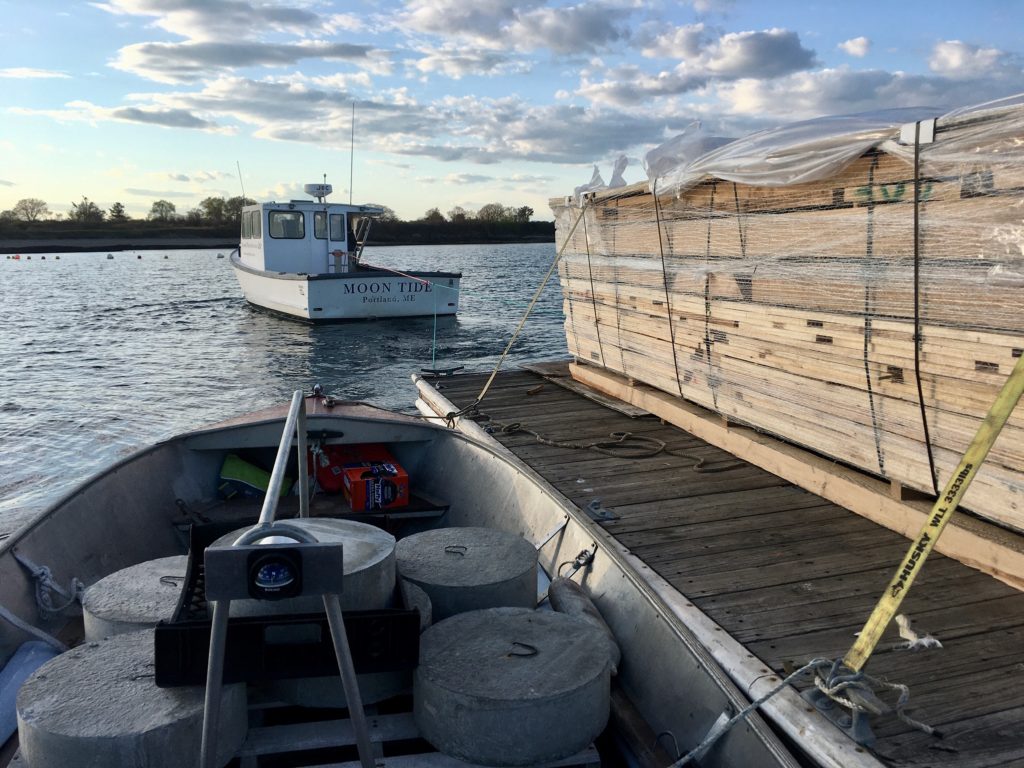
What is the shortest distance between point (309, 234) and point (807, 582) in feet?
72.0

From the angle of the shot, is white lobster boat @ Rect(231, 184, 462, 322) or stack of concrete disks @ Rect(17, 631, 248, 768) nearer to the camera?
stack of concrete disks @ Rect(17, 631, 248, 768)

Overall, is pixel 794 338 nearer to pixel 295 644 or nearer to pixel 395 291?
pixel 295 644

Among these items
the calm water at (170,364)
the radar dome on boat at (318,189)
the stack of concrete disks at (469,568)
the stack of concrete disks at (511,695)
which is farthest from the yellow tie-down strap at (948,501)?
the radar dome on boat at (318,189)

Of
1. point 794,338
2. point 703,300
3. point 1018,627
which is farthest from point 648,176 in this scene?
point 1018,627

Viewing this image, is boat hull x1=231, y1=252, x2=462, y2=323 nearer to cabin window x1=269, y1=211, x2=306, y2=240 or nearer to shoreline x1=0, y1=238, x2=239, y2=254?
cabin window x1=269, y1=211, x2=306, y2=240

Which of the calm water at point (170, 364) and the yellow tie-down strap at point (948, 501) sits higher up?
the yellow tie-down strap at point (948, 501)

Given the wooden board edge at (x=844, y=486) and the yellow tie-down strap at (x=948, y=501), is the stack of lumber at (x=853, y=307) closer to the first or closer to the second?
the wooden board edge at (x=844, y=486)

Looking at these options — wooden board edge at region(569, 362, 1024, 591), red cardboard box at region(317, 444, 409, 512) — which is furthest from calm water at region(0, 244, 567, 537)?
wooden board edge at region(569, 362, 1024, 591)

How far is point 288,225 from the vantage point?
23.9m

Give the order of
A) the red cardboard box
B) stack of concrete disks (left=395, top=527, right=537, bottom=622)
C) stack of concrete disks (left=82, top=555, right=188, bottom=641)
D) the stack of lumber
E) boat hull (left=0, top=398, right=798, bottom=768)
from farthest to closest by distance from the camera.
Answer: the red cardboard box, the stack of lumber, stack of concrete disks (left=395, top=527, right=537, bottom=622), stack of concrete disks (left=82, top=555, right=188, bottom=641), boat hull (left=0, top=398, right=798, bottom=768)

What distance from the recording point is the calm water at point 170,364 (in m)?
12.0

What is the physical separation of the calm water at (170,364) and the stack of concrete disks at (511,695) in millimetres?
6723

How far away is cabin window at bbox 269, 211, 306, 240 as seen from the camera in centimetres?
2378

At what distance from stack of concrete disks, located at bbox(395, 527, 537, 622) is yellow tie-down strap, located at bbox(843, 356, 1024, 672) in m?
1.53
